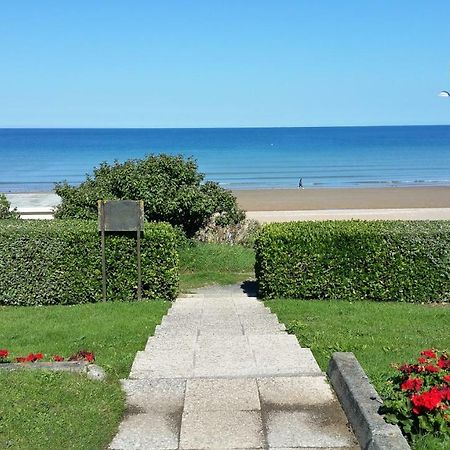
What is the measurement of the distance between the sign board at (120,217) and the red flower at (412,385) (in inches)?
297

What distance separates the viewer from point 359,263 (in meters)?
12.2

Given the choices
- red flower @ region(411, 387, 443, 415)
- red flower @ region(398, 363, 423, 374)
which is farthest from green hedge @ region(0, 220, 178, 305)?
red flower @ region(411, 387, 443, 415)

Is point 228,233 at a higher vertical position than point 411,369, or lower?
lower

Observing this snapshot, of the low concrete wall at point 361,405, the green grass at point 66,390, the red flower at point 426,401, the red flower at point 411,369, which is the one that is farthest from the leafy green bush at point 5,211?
the red flower at point 426,401

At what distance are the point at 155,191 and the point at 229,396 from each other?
451 inches

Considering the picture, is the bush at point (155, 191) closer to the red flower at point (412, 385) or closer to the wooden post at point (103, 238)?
the wooden post at point (103, 238)

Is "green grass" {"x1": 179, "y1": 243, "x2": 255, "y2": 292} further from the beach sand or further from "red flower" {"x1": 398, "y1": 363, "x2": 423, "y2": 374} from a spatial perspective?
the beach sand

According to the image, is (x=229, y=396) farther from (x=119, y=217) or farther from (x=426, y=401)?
(x=119, y=217)

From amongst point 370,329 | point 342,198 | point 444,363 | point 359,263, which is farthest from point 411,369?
point 342,198

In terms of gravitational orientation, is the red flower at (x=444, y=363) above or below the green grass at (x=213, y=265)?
above

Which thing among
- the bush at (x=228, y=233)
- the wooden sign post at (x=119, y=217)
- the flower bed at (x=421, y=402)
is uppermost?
the wooden sign post at (x=119, y=217)

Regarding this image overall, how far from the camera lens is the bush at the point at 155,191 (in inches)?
681

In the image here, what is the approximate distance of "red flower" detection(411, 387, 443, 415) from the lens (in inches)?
199

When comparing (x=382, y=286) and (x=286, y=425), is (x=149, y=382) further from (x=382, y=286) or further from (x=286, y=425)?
(x=382, y=286)
